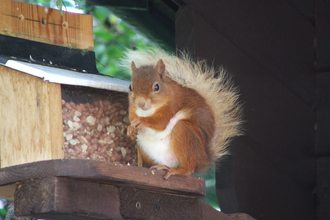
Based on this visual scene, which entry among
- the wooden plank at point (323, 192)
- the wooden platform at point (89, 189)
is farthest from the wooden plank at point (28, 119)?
the wooden plank at point (323, 192)

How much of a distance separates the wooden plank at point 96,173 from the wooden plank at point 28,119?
0.28 meters

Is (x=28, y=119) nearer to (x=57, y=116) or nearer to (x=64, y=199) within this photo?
(x=57, y=116)

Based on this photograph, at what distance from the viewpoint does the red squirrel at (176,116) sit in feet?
8.44

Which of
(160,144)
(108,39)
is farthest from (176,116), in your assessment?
(108,39)

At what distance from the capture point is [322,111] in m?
3.16

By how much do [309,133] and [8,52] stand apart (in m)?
1.50

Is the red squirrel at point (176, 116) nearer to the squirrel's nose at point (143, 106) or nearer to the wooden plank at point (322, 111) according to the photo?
the squirrel's nose at point (143, 106)

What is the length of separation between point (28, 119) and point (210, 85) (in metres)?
0.83

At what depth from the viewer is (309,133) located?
316 centimetres

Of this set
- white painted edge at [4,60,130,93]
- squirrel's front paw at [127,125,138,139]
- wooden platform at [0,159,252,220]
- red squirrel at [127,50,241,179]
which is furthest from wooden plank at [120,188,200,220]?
white painted edge at [4,60,130,93]

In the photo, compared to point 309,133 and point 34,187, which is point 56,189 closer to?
point 34,187

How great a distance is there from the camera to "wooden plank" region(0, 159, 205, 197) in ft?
6.47

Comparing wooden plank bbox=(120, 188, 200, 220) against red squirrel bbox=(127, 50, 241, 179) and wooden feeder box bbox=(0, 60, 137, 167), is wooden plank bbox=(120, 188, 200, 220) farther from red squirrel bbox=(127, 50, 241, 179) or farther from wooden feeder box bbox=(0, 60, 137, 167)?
wooden feeder box bbox=(0, 60, 137, 167)

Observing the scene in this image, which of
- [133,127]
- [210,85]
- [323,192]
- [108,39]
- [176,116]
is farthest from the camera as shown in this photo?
[108,39]
